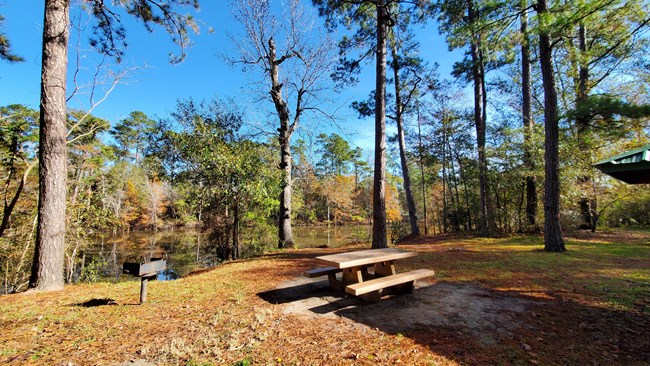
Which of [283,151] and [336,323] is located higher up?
[283,151]

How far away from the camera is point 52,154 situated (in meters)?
3.99

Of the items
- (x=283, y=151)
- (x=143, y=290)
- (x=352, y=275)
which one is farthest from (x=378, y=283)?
(x=283, y=151)

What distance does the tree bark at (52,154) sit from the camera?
389 cm

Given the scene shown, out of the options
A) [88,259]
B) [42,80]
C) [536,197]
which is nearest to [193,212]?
[42,80]

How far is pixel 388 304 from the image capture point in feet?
10.9

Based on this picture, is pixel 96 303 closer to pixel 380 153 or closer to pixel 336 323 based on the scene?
pixel 336 323

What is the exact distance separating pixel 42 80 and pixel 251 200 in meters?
4.99

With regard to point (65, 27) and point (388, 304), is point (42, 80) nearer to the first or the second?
point (65, 27)

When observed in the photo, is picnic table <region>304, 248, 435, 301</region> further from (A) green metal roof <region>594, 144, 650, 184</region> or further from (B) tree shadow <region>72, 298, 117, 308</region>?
(B) tree shadow <region>72, 298, 117, 308</region>

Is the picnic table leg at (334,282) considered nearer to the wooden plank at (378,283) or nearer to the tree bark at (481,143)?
the wooden plank at (378,283)

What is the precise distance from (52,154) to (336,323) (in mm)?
4982

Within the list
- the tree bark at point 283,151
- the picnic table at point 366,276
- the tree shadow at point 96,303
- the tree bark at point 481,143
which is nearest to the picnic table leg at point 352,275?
the picnic table at point 366,276

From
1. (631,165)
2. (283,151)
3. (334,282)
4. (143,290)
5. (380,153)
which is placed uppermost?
(283,151)

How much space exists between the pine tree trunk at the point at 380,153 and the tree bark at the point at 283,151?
3.68 m
